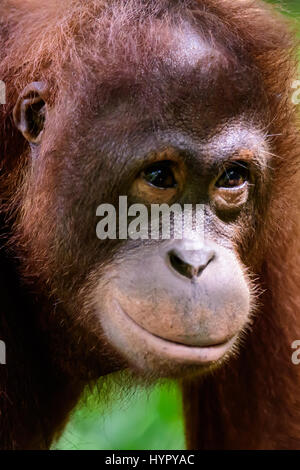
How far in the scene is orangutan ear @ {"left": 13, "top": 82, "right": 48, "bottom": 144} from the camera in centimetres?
361

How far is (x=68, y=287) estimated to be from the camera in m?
3.69

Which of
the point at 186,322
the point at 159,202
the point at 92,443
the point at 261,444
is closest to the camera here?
the point at 186,322

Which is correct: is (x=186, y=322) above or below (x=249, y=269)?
below

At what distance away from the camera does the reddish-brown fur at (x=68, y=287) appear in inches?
143

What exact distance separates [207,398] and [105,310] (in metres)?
1.39

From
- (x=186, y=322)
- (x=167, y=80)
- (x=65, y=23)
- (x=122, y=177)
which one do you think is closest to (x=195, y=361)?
(x=186, y=322)

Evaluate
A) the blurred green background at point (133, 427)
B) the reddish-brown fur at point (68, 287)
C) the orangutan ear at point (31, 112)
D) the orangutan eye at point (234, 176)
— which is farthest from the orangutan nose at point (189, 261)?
the blurred green background at point (133, 427)

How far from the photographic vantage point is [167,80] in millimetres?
3451

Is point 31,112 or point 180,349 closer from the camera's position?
point 180,349

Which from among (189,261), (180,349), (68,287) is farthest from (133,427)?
(189,261)

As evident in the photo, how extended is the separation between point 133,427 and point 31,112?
2.29 metres

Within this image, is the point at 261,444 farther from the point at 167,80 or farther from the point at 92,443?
the point at 167,80

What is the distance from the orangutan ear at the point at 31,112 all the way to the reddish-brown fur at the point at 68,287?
2.1 inches

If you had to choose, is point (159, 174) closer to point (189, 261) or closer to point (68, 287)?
point (189, 261)
